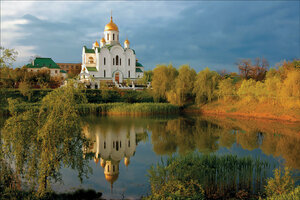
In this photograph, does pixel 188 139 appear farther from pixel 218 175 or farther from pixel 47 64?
pixel 47 64

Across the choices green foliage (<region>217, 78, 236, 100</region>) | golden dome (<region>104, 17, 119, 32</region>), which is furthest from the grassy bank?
golden dome (<region>104, 17, 119, 32</region>)

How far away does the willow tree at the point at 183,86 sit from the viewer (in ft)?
104

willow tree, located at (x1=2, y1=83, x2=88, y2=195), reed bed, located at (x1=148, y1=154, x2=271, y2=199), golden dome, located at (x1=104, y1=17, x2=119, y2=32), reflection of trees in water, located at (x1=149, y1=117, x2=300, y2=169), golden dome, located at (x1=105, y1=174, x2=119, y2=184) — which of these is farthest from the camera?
golden dome, located at (x1=104, y1=17, x2=119, y2=32)

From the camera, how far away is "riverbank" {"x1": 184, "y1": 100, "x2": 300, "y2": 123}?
23508mm

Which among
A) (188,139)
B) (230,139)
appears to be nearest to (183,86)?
(230,139)

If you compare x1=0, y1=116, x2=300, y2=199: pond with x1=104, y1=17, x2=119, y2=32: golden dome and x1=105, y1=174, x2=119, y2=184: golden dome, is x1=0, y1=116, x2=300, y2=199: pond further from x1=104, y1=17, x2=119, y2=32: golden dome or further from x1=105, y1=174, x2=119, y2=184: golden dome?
x1=104, y1=17, x2=119, y2=32: golden dome

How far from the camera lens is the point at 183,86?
32281 mm

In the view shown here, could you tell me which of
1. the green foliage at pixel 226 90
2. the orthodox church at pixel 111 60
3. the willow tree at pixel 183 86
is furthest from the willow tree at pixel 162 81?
the orthodox church at pixel 111 60

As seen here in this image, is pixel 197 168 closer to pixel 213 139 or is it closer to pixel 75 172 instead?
pixel 75 172

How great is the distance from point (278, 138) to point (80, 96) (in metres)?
13.5

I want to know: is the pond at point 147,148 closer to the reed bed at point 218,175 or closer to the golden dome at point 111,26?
the reed bed at point 218,175

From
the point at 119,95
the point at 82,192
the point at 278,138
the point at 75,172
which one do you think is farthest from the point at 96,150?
the point at 119,95

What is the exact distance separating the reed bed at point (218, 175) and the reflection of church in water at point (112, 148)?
257 cm

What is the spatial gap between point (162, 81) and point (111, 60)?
19349 mm
